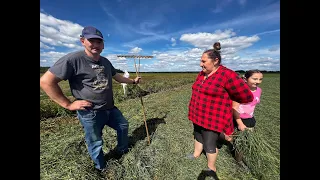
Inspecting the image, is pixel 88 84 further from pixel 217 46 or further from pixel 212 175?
pixel 212 175

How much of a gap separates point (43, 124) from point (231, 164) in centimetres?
590

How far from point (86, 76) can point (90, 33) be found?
1.99 feet

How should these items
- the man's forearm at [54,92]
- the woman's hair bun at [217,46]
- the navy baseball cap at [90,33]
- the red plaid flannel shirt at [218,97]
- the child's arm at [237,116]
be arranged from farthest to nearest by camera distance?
the child's arm at [237,116] → the woman's hair bun at [217,46] → the red plaid flannel shirt at [218,97] → the navy baseball cap at [90,33] → the man's forearm at [54,92]

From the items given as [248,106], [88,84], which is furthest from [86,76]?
[248,106]

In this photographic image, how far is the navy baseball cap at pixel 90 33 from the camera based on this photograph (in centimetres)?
267

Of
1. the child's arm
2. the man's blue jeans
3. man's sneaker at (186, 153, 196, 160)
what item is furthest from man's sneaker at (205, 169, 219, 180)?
the man's blue jeans

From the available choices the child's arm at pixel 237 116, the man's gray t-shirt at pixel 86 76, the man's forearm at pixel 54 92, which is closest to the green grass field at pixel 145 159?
the child's arm at pixel 237 116

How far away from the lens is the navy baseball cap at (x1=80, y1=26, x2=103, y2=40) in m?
2.67

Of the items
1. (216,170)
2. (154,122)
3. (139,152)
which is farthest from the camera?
(154,122)

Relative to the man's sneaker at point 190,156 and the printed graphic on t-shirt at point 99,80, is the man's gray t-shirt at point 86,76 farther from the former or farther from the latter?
the man's sneaker at point 190,156
